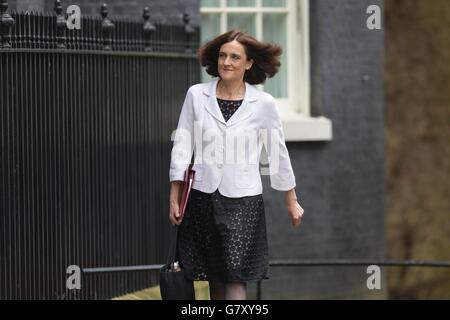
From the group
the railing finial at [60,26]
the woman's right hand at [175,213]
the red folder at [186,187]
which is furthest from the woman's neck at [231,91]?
the railing finial at [60,26]

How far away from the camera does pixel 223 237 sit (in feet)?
24.5

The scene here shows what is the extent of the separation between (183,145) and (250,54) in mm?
683

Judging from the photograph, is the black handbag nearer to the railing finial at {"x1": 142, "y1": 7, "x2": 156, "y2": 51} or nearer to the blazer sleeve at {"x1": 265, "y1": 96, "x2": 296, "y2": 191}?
the blazer sleeve at {"x1": 265, "y1": 96, "x2": 296, "y2": 191}

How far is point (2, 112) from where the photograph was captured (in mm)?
9781

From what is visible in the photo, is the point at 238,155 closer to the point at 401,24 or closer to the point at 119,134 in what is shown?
the point at 119,134

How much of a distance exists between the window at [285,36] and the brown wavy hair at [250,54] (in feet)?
16.2

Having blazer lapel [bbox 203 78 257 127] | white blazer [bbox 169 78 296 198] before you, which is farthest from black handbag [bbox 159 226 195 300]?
blazer lapel [bbox 203 78 257 127]

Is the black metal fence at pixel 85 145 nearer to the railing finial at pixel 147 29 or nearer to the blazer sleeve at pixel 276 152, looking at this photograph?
the railing finial at pixel 147 29

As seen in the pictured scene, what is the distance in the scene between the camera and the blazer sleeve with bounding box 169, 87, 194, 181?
752cm

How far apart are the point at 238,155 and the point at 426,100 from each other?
9.93 m

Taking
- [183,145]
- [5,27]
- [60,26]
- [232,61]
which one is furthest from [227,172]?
[60,26]

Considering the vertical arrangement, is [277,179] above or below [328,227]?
above

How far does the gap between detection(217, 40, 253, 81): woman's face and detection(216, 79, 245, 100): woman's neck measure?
0.13 ft

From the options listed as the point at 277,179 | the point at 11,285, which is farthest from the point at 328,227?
the point at 277,179
